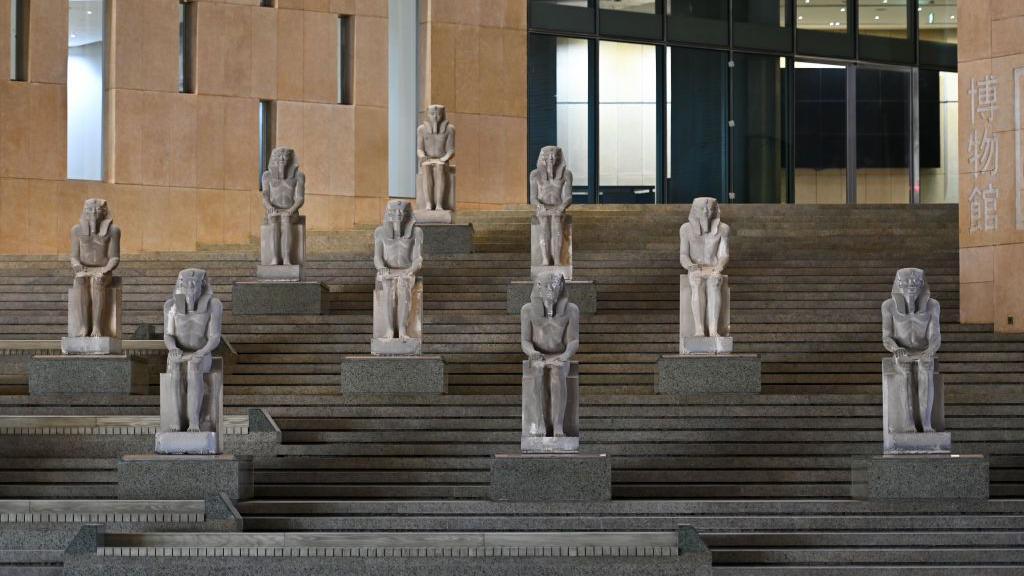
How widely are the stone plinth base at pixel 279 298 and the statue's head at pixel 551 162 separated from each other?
2.90 m

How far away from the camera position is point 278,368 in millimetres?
17250

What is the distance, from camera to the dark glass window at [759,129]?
30797 mm

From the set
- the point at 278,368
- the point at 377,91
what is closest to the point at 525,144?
the point at 377,91

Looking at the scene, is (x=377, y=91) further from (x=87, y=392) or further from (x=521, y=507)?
(x=521, y=507)

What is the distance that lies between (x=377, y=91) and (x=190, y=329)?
1396 cm

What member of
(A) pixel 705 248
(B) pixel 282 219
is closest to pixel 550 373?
(A) pixel 705 248

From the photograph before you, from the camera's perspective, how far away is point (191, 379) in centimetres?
1362

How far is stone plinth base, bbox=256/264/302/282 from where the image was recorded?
1936 centimetres

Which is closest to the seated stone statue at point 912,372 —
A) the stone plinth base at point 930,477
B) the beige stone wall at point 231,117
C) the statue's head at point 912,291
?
the statue's head at point 912,291

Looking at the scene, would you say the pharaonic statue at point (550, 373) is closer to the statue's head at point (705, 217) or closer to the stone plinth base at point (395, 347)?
the stone plinth base at point (395, 347)

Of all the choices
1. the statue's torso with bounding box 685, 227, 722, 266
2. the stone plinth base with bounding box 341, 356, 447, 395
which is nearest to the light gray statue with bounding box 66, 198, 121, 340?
the stone plinth base with bounding box 341, 356, 447, 395

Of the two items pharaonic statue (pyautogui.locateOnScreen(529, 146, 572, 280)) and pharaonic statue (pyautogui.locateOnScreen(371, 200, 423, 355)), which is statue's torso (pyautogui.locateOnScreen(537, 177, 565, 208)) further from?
pharaonic statue (pyautogui.locateOnScreen(371, 200, 423, 355))

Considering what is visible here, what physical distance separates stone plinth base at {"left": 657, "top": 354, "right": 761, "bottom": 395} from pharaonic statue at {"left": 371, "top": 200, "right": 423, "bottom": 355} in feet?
Answer: 8.33

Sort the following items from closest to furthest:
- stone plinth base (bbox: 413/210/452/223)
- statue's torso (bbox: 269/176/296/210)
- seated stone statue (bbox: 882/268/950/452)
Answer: seated stone statue (bbox: 882/268/950/452) < statue's torso (bbox: 269/176/296/210) < stone plinth base (bbox: 413/210/452/223)
